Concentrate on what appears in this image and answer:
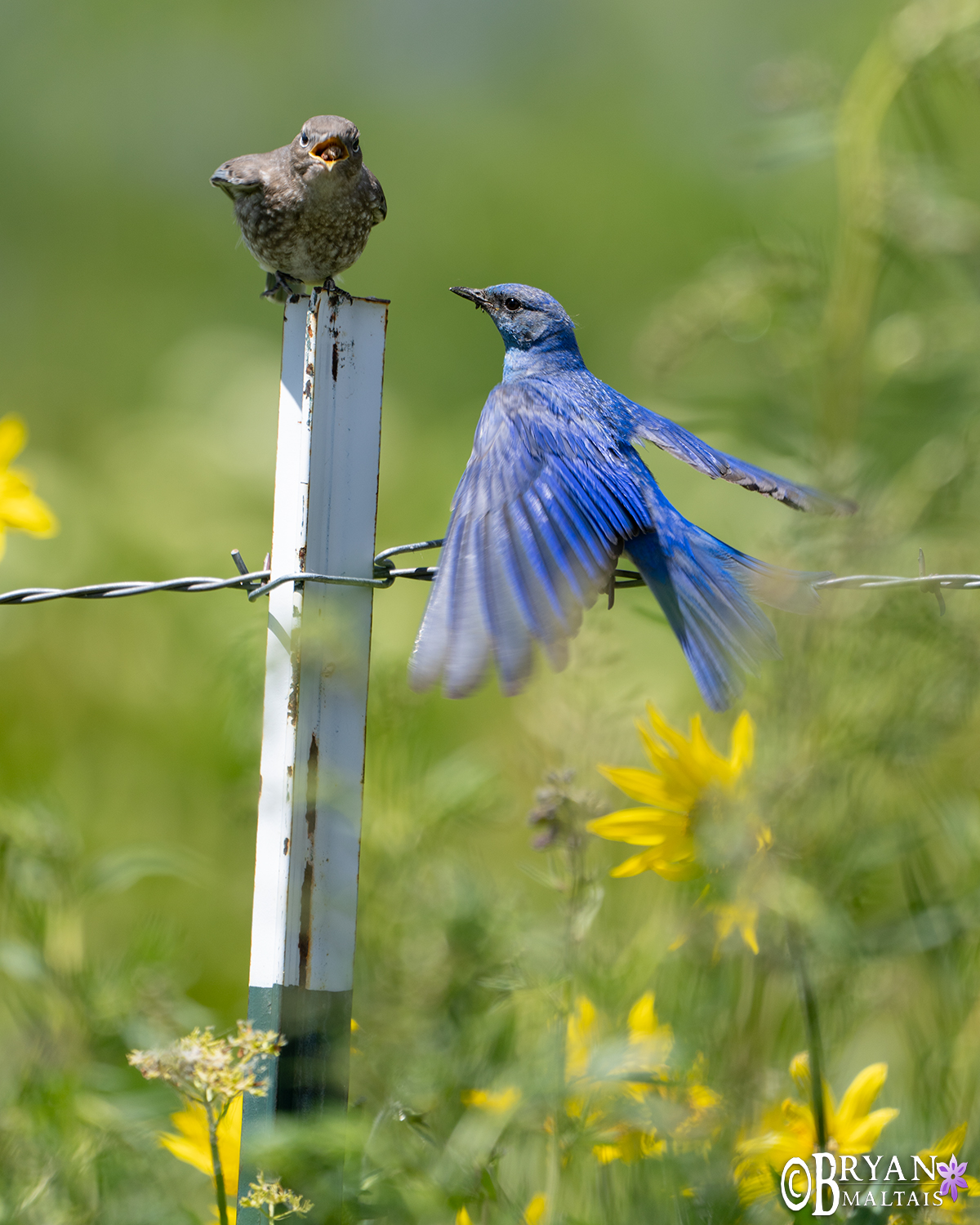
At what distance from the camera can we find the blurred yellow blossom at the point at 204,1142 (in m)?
1.36

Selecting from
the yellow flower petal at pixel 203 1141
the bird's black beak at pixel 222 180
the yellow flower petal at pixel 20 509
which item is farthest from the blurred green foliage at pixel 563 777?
the bird's black beak at pixel 222 180

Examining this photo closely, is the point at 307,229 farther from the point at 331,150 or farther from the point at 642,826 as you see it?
the point at 642,826

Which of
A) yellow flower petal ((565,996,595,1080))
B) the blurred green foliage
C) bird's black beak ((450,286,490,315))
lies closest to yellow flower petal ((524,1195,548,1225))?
the blurred green foliage

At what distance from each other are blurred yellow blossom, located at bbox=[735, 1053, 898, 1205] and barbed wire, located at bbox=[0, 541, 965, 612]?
57cm

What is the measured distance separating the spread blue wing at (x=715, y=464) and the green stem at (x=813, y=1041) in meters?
0.80

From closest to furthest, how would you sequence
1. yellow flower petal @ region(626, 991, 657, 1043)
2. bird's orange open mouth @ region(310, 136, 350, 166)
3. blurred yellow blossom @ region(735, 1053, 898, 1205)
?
blurred yellow blossom @ region(735, 1053, 898, 1205), yellow flower petal @ region(626, 991, 657, 1043), bird's orange open mouth @ region(310, 136, 350, 166)

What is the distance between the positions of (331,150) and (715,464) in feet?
2.70

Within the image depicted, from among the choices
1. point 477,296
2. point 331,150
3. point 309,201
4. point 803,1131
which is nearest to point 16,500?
point 309,201

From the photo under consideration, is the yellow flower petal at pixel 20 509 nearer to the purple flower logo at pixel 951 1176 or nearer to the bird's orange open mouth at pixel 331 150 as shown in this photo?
the bird's orange open mouth at pixel 331 150

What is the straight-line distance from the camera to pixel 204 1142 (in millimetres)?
1388

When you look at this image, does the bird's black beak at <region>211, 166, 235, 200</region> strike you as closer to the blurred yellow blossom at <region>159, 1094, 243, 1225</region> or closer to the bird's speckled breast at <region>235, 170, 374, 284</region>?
the bird's speckled breast at <region>235, 170, 374, 284</region>

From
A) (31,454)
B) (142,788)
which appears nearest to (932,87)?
(142,788)

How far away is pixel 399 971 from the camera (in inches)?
55.4

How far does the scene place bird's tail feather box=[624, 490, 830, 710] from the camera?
5.76 feet
